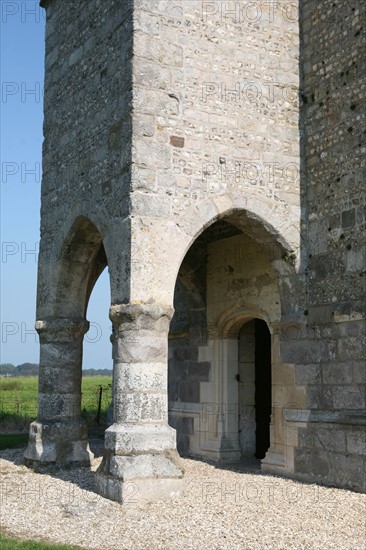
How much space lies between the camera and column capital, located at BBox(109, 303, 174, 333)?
7387 millimetres

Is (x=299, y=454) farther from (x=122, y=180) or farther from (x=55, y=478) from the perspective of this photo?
(x=122, y=180)

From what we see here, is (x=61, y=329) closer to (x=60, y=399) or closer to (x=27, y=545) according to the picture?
(x=60, y=399)

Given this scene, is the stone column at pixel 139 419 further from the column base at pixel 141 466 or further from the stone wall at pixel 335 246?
the stone wall at pixel 335 246

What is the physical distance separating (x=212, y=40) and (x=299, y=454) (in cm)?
508

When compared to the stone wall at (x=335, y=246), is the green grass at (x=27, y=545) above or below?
below

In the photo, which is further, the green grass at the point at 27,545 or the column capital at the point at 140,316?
the column capital at the point at 140,316

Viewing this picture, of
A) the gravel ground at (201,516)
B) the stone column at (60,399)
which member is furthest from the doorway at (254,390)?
the stone column at (60,399)

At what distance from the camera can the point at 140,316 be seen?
7.41m

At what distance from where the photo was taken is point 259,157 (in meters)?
8.45

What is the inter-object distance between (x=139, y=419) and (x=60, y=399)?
258cm

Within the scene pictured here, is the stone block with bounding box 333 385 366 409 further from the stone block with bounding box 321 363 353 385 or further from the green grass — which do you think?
the green grass

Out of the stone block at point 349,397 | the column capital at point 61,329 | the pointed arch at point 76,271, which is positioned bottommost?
the stone block at point 349,397

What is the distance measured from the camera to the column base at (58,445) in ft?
30.5

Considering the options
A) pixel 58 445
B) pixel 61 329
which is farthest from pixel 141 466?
pixel 61 329
